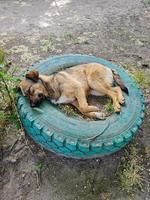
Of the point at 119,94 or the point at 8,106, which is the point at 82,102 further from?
the point at 8,106

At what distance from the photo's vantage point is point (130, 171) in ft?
11.4

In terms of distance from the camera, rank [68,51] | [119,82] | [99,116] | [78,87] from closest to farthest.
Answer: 1. [99,116]
2. [78,87]
3. [119,82]
4. [68,51]

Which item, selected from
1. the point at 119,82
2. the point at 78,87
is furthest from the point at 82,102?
the point at 119,82

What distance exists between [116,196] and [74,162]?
1.70ft

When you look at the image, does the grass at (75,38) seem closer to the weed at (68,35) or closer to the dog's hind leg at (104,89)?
the weed at (68,35)

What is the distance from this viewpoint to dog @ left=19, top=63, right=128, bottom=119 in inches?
133

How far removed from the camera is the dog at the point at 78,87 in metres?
3.37

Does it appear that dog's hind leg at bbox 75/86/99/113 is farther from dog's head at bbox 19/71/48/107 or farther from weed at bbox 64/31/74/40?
weed at bbox 64/31/74/40

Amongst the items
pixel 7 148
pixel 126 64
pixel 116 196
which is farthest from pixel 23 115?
pixel 126 64

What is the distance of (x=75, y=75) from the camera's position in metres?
3.59

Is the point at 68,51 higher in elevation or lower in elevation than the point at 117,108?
lower

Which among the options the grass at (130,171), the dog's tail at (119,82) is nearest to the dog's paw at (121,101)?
the dog's tail at (119,82)

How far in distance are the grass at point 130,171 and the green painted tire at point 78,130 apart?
0.26 meters

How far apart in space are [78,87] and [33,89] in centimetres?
44
